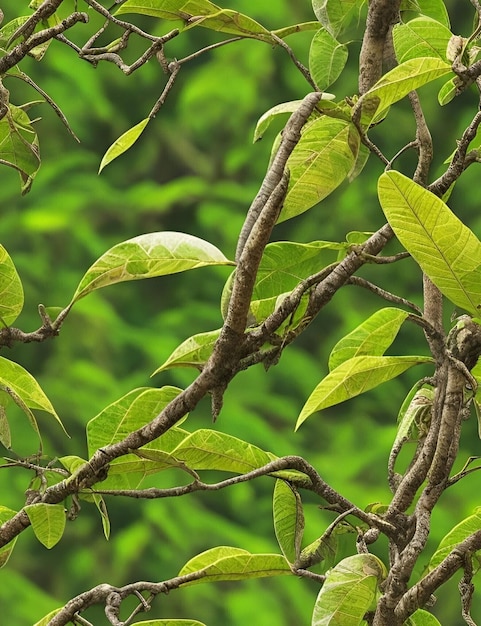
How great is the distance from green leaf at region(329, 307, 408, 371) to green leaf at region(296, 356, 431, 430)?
0.9 inches

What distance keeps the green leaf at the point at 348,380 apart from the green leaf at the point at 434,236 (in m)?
0.05

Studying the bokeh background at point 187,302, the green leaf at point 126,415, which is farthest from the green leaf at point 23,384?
the bokeh background at point 187,302

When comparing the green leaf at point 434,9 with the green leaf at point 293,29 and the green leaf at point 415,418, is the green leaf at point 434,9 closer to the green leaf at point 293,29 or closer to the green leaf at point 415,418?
the green leaf at point 293,29

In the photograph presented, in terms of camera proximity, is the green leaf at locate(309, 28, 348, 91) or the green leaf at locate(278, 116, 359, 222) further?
the green leaf at locate(309, 28, 348, 91)

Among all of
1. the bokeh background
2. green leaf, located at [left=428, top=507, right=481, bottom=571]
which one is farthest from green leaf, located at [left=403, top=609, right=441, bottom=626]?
the bokeh background

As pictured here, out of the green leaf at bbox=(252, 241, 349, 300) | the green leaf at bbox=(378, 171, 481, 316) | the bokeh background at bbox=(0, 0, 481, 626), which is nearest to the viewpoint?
the green leaf at bbox=(378, 171, 481, 316)

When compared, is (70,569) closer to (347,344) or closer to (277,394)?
(277,394)

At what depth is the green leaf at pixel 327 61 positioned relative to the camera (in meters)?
0.50

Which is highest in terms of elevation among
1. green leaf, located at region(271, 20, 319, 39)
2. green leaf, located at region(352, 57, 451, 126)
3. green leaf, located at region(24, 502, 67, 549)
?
green leaf, located at region(271, 20, 319, 39)

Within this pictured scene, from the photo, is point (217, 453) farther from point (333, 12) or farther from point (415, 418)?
point (333, 12)

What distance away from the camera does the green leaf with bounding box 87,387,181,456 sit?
40cm

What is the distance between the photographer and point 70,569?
1.38 m

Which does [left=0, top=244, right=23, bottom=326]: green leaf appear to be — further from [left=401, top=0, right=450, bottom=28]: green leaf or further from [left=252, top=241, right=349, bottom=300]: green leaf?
[left=401, top=0, right=450, bottom=28]: green leaf

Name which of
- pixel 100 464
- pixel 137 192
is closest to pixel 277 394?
pixel 137 192
